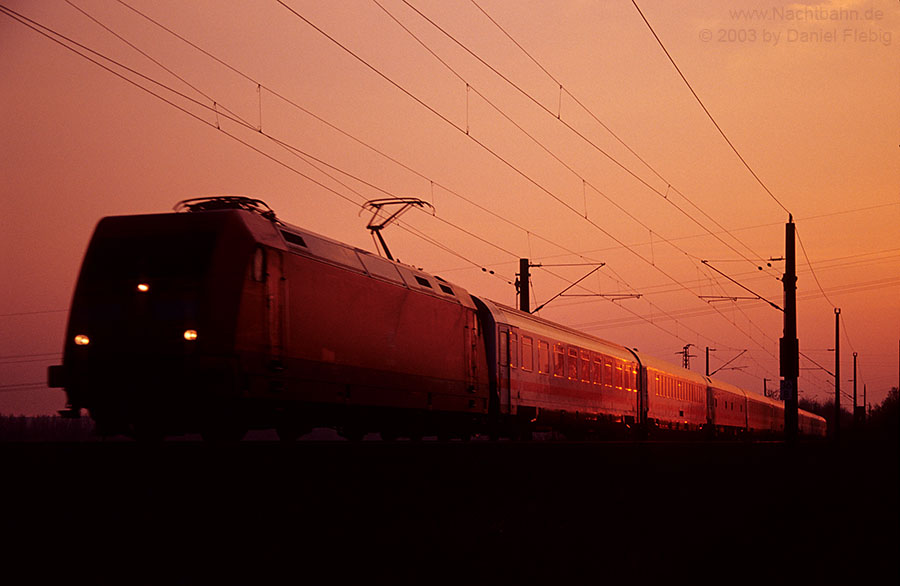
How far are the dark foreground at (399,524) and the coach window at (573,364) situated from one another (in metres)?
18.0

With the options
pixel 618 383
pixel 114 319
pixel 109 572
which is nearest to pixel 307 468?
pixel 109 572

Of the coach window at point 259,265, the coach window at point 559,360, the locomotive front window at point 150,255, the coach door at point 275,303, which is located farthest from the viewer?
the coach window at point 559,360

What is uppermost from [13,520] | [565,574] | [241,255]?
[241,255]

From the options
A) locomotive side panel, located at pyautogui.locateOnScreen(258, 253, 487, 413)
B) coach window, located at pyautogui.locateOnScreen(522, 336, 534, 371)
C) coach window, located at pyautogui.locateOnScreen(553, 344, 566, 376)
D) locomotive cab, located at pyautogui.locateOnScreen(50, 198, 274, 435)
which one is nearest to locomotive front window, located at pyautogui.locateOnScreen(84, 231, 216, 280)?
locomotive cab, located at pyautogui.locateOnScreen(50, 198, 274, 435)

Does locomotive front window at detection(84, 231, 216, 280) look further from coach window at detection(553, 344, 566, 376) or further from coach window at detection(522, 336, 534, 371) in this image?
coach window at detection(553, 344, 566, 376)

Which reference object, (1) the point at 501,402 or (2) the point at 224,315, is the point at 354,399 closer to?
(2) the point at 224,315

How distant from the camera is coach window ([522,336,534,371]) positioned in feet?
85.0

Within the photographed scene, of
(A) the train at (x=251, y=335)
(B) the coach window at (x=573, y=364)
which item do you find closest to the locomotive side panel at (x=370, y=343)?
(A) the train at (x=251, y=335)

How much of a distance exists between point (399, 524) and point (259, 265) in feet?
20.4

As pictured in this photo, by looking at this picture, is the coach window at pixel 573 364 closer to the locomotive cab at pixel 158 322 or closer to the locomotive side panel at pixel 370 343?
the locomotive side panel at pixel 370 343

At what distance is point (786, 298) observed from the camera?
28.3 meters

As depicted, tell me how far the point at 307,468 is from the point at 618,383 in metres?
25.9

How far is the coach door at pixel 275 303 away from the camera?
14.5 metres

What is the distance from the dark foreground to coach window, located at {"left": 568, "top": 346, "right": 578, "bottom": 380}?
1803 cm
